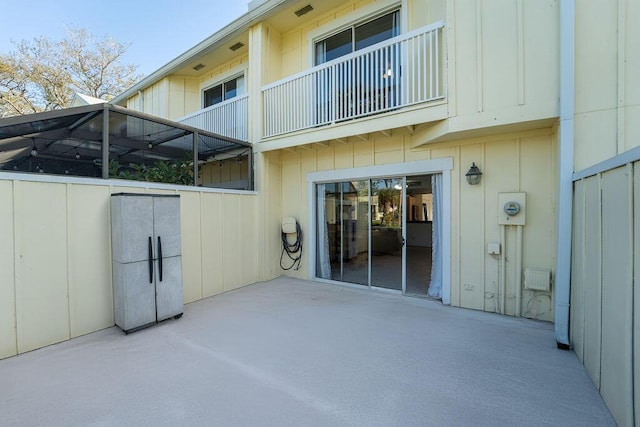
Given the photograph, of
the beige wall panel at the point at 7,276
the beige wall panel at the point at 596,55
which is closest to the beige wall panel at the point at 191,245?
the beige wall panel at the point at 7,276

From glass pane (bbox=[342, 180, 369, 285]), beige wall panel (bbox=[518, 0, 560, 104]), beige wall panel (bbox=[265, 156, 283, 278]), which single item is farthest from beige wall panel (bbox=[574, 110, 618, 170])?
beige wall panel (bbox=[265, 156, 283, 278])

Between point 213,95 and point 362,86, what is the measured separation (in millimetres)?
5956

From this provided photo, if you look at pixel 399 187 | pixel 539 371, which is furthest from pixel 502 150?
pixel 539 371

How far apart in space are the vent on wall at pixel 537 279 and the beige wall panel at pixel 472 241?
0.57m

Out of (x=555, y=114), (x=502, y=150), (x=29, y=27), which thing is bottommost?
(x=502, y=150)

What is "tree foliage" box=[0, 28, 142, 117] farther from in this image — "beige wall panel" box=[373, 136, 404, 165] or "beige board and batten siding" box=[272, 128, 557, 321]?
"beige board and batten siding" box=[272, 128, 557, 321]

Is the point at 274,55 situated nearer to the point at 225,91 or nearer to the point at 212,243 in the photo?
the point at 225,91

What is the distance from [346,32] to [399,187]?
3.61 m

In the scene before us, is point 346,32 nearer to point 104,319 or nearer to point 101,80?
point 104,319

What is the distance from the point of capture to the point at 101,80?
16078 mm

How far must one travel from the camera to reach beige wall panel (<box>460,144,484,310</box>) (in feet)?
14.6

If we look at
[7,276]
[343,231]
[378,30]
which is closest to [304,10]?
[378,30]

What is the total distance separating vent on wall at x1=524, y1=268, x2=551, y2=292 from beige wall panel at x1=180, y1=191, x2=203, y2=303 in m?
5.45

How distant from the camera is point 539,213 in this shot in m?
4.07
